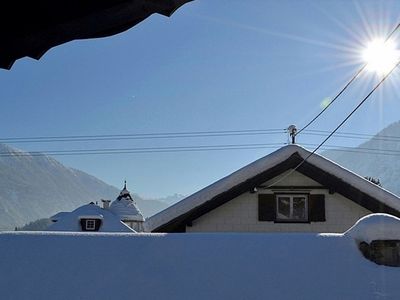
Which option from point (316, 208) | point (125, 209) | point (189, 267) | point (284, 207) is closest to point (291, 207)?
point (284, 207)

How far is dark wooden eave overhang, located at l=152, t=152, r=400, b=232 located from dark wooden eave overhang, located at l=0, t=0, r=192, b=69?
34.3 feet

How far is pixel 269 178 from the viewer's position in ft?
39.8

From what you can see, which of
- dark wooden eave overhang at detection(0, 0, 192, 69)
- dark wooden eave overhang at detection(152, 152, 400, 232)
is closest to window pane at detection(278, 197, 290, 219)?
dark wooden eave overhang at detection(152, 152, 400, 232)

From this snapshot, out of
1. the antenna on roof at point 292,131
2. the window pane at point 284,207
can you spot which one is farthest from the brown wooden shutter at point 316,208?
the antenna on roof at point 292,131

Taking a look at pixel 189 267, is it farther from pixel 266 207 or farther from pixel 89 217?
pixel 89 217

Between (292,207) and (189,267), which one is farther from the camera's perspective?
(292,207)

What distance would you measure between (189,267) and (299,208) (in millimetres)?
6837

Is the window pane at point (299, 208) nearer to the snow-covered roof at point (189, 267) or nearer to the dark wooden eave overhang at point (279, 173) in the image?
the dark wooden eave overhang at point (279, 173)

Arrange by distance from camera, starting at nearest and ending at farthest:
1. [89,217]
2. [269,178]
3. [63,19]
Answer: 1. [63,19]
2. [269,178]
3. [89,217]

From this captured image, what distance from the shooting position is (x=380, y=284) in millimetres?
5715

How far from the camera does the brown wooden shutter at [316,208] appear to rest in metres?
11.9

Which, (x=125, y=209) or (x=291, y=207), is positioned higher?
(x=125, y=209)

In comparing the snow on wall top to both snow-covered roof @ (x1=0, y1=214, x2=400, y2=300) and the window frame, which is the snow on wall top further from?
the window frame

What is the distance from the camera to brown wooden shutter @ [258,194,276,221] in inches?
472
